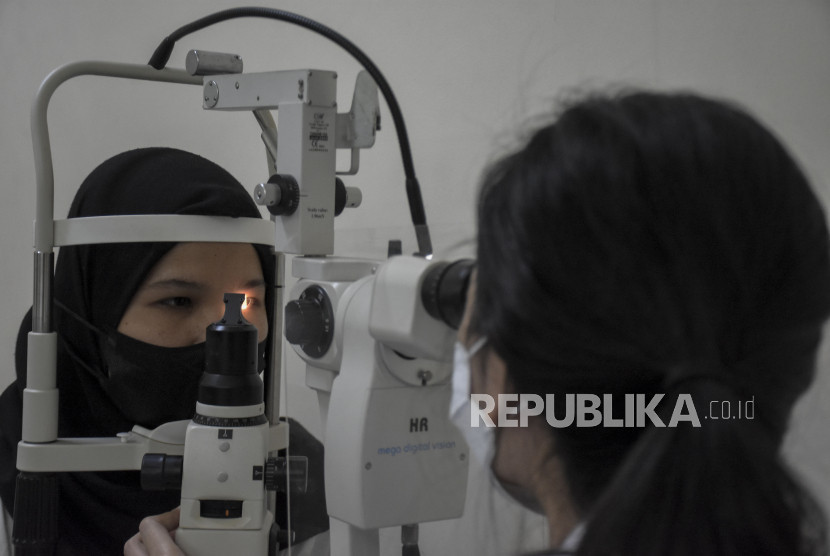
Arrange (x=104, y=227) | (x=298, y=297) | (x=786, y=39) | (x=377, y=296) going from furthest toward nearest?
(x=786, y=39) → (x=104, y=227) → (x=298, y=297) → (x=377, y=296)

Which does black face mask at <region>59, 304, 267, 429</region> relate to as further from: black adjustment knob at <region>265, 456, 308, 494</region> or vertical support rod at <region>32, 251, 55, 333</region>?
black adjustment knob at <region>265, 456, 308, 494</region>

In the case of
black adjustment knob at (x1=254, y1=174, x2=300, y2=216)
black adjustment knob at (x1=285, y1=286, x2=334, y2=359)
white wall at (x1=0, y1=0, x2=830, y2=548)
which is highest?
white wall at (x1=0, y1=0, x2=830, y2=548)

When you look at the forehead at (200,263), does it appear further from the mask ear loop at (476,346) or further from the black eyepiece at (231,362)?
the mask ear loop at (476,346)

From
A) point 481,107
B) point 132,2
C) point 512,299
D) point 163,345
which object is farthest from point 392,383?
point 132,2

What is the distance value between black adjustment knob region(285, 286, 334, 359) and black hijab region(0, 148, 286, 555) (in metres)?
0.40

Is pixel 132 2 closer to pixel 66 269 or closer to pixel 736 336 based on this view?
pixel 66 269

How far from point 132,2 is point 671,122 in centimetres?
147

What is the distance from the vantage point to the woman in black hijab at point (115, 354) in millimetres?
960

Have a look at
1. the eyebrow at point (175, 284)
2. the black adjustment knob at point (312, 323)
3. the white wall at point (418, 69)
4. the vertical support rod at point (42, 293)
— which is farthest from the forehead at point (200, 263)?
the black adjustment knob at point (312, 323)

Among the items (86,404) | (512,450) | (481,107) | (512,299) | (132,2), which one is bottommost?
(86,404)

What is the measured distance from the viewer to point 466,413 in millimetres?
498

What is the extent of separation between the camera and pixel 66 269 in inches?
40.4

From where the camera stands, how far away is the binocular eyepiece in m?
0.49

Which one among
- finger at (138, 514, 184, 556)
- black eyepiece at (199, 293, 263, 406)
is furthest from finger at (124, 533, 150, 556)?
Answer: black eyepiece at (199, 293, 263, 406)
